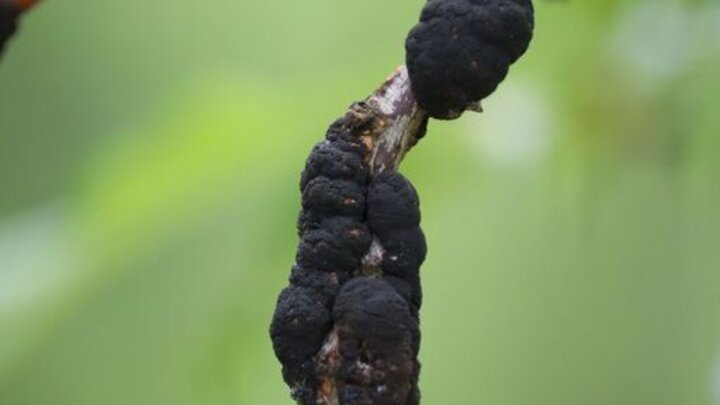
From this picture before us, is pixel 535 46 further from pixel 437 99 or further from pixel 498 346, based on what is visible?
pixel 437 99

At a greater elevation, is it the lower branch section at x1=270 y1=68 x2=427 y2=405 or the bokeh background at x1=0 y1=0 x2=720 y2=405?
the bokeh background at x1=0 y1=0 x2=720 y2=405

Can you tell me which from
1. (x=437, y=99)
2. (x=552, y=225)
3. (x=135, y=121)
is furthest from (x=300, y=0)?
(x=437, y=99)

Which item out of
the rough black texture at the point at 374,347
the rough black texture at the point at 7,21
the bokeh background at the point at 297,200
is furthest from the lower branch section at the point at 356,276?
the bokeh background at the point at 297,200

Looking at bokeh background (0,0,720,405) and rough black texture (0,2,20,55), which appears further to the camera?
bokeh background (0,0,720,405)

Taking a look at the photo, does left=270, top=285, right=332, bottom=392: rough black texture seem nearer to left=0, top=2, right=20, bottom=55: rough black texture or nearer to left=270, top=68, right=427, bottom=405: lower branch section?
left=270, top=68, right=427, bottom=405: lower branch section

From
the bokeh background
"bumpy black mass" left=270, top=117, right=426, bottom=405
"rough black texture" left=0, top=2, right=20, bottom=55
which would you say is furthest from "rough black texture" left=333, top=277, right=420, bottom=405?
the bokeh background

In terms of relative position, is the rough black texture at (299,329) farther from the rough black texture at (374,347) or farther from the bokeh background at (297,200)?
the bokeh background at (297,200)

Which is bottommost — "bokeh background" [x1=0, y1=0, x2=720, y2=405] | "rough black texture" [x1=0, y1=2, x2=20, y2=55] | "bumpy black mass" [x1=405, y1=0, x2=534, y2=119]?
"rough black texture" [x1=0, y1=2, x2=20, y2=55]

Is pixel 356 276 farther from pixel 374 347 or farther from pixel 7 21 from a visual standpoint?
pixel 7 21
